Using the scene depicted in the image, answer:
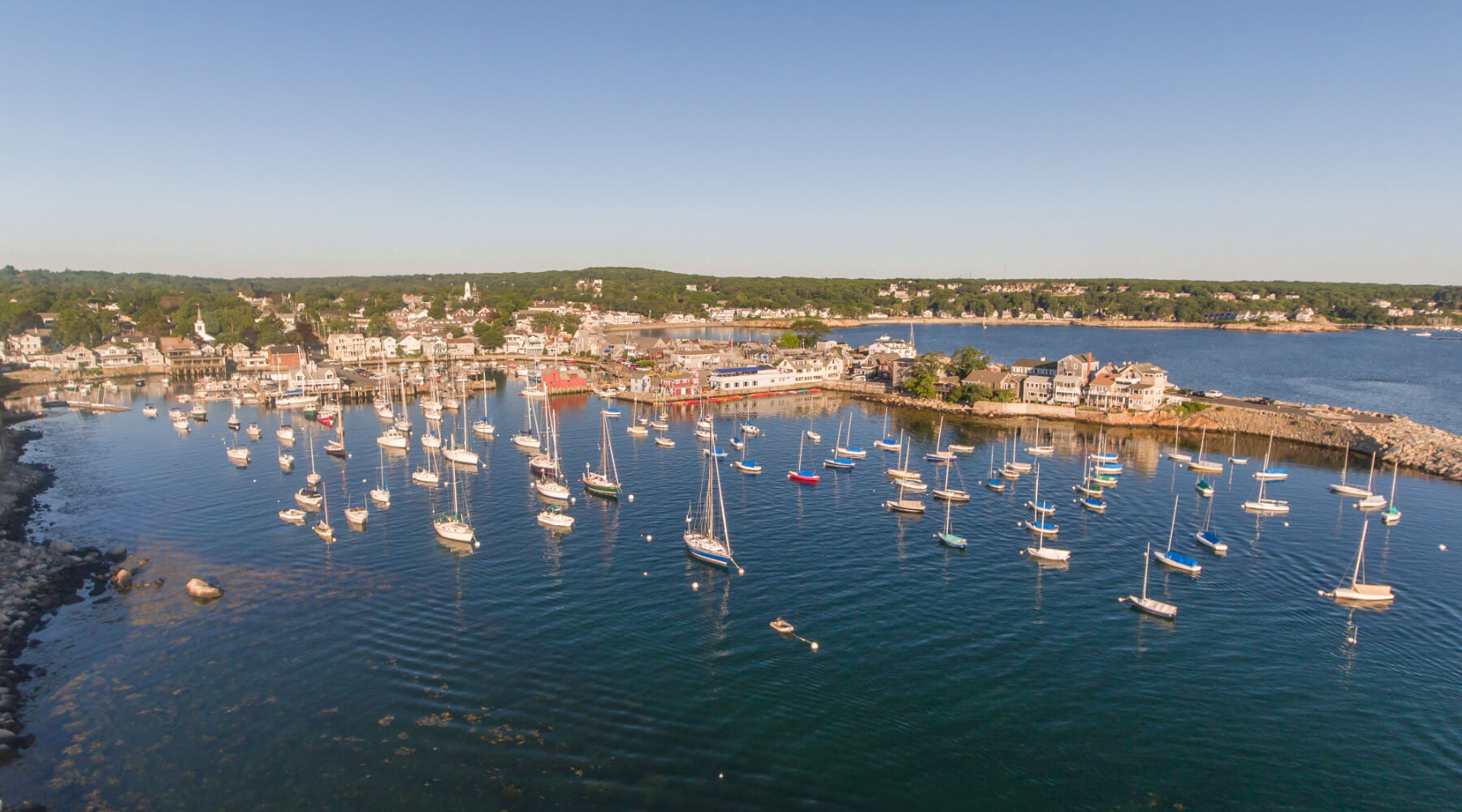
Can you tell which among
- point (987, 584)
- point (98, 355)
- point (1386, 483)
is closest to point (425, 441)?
point (987, 584)

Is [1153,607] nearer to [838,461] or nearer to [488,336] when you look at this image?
[838,461]

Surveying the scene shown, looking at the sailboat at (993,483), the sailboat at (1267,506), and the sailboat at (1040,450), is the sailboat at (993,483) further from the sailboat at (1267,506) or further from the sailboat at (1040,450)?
the sailboat at (1267,506)

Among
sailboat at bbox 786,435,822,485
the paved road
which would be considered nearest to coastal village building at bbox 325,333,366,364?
sailboat at bbox 786,435,822,485

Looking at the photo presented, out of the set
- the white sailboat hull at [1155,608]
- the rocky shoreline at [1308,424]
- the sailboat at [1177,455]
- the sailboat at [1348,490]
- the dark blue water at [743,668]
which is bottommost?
the dark blue water at [743,668]

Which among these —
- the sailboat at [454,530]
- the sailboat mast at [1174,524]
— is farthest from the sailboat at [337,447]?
the sailboat mast at [1174,524]

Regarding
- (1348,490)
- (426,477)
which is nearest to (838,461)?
(426,477)

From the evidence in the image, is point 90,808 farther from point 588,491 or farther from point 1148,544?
point 1148,544
